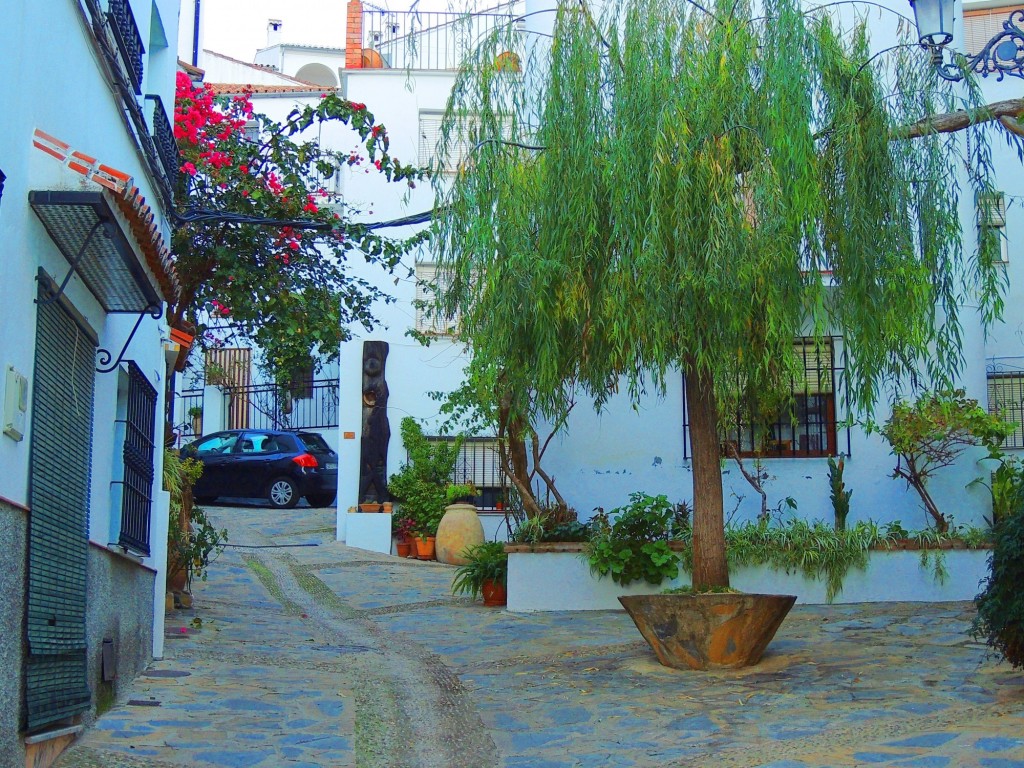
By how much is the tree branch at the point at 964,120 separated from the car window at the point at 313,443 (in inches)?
554

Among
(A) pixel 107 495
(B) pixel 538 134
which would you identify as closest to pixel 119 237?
(A) pixel 107 495

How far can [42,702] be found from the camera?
5.45 metres

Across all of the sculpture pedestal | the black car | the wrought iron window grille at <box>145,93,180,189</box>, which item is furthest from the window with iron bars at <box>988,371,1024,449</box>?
the black car

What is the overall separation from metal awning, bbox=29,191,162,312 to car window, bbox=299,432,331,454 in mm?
13888

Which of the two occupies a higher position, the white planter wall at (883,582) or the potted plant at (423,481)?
the potted plant at (423,481)

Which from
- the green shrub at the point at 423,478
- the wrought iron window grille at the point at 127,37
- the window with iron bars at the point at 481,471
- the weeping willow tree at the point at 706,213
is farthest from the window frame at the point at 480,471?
the wrought iron window grille at the point at 127,37

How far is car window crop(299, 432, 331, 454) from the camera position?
2075 cm

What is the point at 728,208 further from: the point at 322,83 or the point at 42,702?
the point at 322,83

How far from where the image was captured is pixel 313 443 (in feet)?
68.4

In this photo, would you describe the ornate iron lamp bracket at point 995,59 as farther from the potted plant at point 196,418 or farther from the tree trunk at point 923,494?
the potted plant at point 196,418

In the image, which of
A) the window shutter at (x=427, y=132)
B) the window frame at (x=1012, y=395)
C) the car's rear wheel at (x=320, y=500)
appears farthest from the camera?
the car's rear wheel at (x=320, y=500)

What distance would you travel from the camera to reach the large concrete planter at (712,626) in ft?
28.2

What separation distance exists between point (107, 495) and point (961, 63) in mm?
6698

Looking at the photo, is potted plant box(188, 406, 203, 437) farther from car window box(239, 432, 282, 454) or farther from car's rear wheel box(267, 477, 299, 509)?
car's rear wheel box(267, 477, 299, 509)
